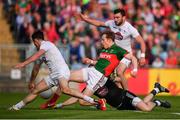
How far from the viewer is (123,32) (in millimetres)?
21406

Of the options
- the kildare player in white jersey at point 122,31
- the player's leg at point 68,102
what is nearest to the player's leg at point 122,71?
the kildare player in white jersey at point 122,31

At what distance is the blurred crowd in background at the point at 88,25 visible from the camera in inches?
1242

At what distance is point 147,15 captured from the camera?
1321 inches

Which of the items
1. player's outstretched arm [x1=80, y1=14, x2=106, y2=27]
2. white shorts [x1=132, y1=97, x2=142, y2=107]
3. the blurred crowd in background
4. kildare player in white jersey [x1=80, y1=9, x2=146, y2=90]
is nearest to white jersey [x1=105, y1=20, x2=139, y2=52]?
kildare player in white jersey [x1=80, y1=9, x2=146, y2=90]

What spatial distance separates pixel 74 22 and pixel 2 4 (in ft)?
12.0

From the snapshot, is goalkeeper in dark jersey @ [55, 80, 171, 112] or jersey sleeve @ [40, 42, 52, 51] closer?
goalkeeper in dark jersey @ [55, 80, 171, 112]

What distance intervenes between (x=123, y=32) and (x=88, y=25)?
1137 centimetres

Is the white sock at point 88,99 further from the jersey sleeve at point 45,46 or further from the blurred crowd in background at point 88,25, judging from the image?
the blurred crowd in background at point 88,25

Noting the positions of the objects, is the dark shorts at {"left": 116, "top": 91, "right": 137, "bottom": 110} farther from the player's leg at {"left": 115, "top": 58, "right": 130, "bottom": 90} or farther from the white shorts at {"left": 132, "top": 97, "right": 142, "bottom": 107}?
the player's leg at {"left": 115, "top": 58, "right": 130, "bottom": 90}

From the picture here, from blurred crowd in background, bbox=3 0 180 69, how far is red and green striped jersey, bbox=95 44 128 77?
11621 millimetres

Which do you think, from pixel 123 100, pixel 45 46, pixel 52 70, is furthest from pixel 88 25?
pixel 123 100

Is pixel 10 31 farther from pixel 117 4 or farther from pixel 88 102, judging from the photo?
pixel 88 102

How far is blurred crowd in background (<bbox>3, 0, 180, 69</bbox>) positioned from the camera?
104 feet

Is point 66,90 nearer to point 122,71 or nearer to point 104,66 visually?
point 104,66
